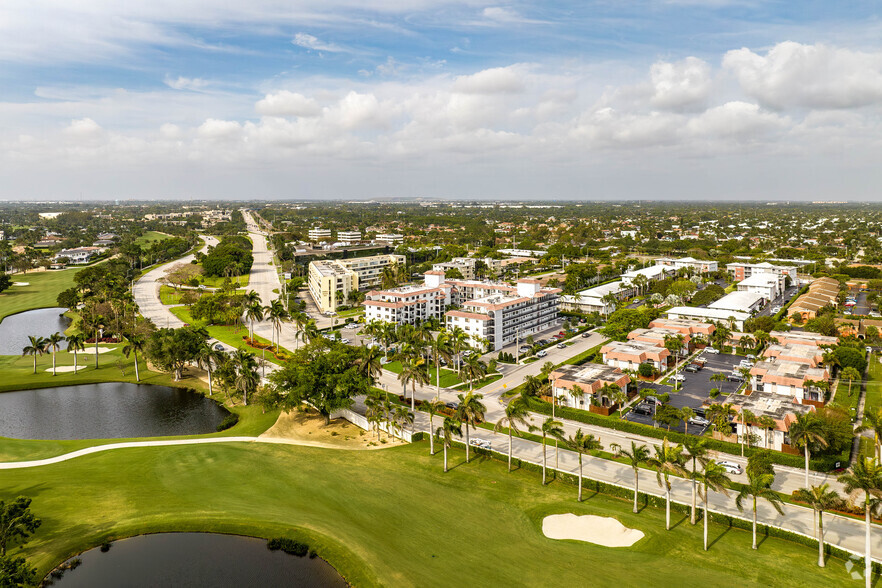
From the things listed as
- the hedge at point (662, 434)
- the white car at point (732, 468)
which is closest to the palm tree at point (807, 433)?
the hedge at point (662, 434)

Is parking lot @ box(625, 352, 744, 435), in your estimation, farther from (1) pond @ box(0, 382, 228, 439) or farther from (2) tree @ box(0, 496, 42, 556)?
(2) tree @ box(0, 496, 42, 556)

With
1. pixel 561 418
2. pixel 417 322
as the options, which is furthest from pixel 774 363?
pixel 417 322

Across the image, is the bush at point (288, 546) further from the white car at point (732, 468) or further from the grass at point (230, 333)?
the grass at point (230, 333)

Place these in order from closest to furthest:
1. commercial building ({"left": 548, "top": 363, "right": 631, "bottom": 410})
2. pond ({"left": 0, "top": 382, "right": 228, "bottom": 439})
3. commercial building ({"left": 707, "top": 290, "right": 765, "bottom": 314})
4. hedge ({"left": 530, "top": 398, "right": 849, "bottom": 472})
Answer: hedge ({"left": 530, "top": 398, "right": 849, "bottom": 472}) < pond ({"left": 0, "top": 382, "right": 228, "bottom": 439}) < commercial building ({"left": 548, "top": 363, "right": 631, "bottom": 410}) < commercial building ({"left": 707, "top": 290, "right": 765, "bottom": 314})

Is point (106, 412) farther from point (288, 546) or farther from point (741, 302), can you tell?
point (741, 302)

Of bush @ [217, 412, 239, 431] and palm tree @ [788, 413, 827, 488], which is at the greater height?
palm tree @ [788, 413, 827, 488]

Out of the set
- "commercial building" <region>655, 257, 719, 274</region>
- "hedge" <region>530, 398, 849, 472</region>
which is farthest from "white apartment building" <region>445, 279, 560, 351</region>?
"commercial building" <region>655, 257, 719, 274</region>
